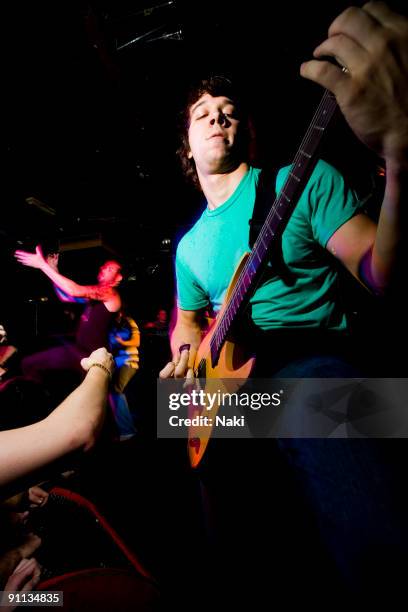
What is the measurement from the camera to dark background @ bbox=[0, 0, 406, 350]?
2.31 m

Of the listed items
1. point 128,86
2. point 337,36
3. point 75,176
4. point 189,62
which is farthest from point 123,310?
point 337,36

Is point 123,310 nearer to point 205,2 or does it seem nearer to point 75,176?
point 75,176

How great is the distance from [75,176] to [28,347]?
3.37 meters

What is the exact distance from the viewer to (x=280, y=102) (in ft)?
9.09

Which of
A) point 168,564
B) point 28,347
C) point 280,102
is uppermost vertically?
point 280,102

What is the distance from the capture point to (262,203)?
140cm

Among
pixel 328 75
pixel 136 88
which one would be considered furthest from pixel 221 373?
pixel 136 88

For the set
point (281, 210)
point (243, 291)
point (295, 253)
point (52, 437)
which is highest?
point (281, 210)

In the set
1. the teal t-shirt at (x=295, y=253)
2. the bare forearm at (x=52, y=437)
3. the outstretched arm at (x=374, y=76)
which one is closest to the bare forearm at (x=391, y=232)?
the outstretched arm at (x=374, y=76)

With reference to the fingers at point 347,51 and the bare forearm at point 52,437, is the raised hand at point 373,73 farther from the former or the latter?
the bare forearm at point 52,437

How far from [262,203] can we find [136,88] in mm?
2419

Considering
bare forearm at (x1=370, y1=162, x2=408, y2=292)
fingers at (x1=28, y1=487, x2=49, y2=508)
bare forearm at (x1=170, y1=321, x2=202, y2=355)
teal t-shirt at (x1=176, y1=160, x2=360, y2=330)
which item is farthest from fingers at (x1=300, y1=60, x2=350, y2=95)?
fingers at (x1=28, y1=487, x2=49, y2=508)

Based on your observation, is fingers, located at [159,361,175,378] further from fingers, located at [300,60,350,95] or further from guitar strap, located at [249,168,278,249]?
fingers, located at [300,60,350,95]

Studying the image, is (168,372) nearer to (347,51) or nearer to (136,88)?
(347,51)
